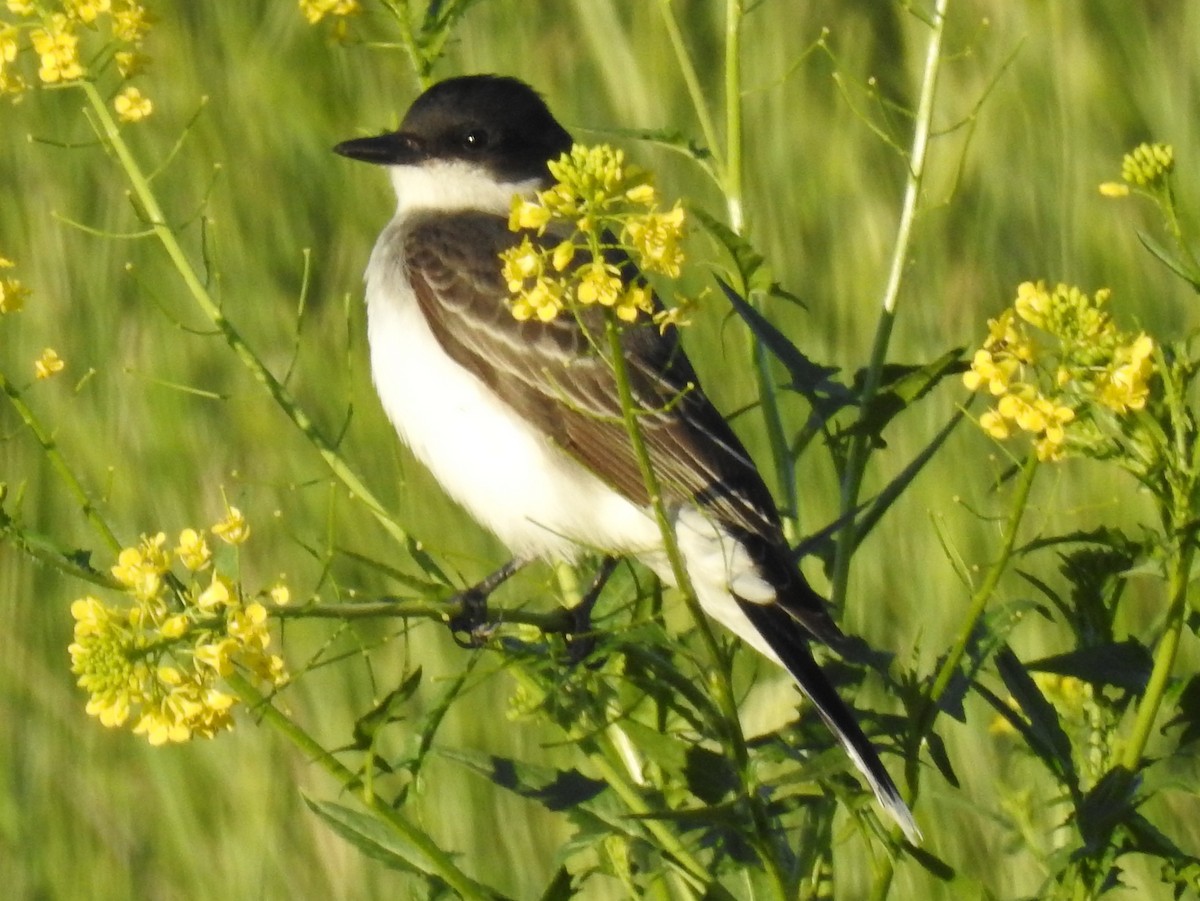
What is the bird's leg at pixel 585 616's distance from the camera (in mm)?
3990

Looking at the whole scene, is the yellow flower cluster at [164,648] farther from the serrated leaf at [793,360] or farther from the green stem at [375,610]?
the serrated leaf at [793,360]

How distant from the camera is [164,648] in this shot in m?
2.65

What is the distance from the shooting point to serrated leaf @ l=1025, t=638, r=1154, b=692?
125 inches

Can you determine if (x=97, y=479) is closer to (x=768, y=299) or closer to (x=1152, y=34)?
(x=768, y=299)

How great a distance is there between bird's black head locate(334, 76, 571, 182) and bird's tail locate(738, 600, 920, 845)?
5.61 feet

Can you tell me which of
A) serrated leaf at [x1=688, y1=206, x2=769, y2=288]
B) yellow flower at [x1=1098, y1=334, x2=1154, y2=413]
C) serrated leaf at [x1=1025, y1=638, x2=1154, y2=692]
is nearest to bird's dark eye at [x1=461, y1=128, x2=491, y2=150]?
serrated leaf at [x1=688, y1=206, x2=769, y2=288]

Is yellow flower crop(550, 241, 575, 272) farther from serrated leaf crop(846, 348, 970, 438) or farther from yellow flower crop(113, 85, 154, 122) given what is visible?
yellow flower crop(113, 85, 154, 122)

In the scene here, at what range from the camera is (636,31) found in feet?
20.6

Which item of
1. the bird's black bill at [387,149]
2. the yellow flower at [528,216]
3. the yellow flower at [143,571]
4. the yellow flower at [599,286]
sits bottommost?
the bird's black bill at [387,149]

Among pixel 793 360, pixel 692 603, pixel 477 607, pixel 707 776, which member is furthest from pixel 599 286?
pixel 477 607

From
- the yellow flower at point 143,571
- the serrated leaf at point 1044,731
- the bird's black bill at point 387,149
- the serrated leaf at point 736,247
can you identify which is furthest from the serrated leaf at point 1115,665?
the bird's black bill at point 387,149

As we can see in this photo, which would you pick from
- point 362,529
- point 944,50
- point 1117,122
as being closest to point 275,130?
point 362,529

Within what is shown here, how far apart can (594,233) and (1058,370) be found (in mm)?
639

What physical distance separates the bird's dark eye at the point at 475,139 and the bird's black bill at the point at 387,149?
21 centimetres
